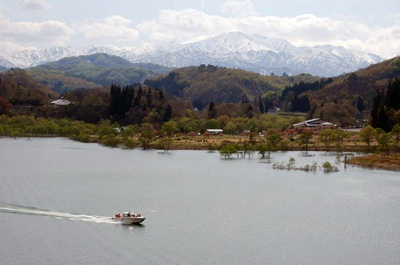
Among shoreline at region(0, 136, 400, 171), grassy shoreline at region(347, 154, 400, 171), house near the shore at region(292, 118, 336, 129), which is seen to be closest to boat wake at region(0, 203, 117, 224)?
shoreline at region(0, 136, 400, 171)

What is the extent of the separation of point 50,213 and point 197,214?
12.2m

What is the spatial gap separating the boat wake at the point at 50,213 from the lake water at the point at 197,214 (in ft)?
0.27

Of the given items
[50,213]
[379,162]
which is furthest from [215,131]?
[50,213]

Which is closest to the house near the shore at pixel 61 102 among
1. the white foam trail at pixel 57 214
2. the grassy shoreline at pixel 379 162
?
the grassy shoreline at pixel 379 162

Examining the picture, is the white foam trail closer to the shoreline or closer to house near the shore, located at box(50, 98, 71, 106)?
the shoreline

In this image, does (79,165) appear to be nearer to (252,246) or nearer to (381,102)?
(252,246)

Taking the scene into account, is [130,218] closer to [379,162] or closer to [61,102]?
[379,162]

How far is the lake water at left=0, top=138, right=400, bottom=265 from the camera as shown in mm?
34062

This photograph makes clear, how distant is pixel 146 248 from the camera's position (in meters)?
35.0

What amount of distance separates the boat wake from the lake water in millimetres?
81

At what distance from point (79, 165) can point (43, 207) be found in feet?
92.4

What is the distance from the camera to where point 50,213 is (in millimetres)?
43219

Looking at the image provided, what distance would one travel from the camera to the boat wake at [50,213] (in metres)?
41.5

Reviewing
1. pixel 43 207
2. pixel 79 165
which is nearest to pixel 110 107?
pixel 79 165
